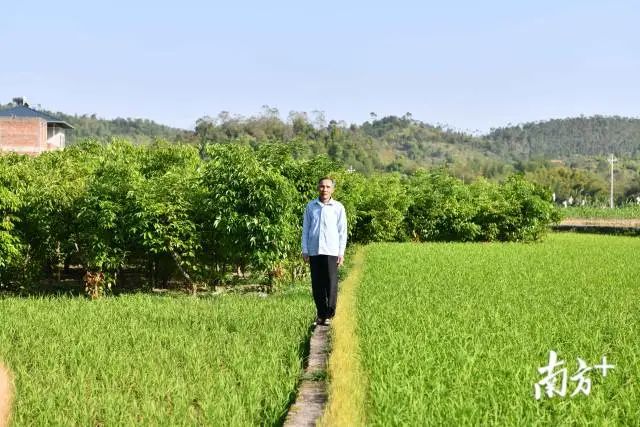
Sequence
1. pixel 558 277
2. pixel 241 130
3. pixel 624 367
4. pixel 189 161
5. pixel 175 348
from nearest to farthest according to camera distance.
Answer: pixel 624 367 → pixel 175 348 → pixel 558 277 → pixel 189 161 → pixel 241 130

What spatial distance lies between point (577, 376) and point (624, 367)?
0.84 m

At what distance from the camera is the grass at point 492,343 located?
15.3 ft

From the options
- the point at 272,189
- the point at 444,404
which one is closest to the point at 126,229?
the point at 272,189

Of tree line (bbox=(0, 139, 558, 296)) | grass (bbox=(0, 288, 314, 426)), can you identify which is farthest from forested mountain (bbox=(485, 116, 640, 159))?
grass (bbox=(0, 288, 314, 426))

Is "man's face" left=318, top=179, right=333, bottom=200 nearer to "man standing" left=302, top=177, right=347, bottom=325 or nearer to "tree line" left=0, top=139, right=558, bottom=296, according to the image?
"man standing" left=302, top=177, right=347, bottom=325

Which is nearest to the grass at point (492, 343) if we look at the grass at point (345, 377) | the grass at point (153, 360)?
the grass at point (345, 377)

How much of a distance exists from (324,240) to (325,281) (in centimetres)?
50

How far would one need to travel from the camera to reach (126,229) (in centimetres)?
1216

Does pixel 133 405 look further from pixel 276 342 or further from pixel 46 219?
pixel 46 219

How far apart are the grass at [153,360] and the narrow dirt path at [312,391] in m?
0.11

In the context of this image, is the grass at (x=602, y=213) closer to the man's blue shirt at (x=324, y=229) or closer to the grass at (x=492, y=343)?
the grass at (x=492, y=343)

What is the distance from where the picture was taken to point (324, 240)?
7.87m

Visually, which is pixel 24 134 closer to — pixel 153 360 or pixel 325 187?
pixel 325 187

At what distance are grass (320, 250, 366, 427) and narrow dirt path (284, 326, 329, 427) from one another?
7 cm
